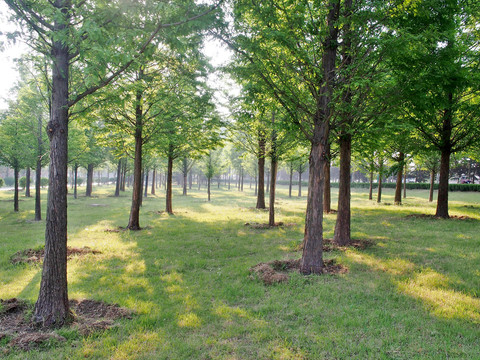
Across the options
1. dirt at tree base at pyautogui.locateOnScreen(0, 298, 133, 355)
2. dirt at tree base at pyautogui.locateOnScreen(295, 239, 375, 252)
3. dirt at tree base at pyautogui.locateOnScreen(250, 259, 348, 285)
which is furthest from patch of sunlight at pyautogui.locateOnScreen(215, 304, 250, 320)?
dirt at tree base at pyautogui.locateOnScreen(295, 239, 375, 252)

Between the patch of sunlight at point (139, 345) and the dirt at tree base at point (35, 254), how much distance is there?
5.18 meters

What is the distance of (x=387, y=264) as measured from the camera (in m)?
7.11

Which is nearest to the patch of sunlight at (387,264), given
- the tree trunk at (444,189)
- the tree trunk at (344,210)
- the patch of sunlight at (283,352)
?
the tree trunk at (344,210)

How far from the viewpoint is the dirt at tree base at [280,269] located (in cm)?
618

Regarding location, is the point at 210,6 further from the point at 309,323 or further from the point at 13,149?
the point at 13,149

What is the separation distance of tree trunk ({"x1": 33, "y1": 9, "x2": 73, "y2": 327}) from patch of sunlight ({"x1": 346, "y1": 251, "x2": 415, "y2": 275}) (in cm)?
641

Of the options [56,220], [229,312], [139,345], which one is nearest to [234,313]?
[229,312]

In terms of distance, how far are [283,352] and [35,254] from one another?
7896 mm

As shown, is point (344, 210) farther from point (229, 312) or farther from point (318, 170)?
point (229, 312)

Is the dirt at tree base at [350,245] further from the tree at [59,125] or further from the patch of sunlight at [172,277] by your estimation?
the tree at [59,125]

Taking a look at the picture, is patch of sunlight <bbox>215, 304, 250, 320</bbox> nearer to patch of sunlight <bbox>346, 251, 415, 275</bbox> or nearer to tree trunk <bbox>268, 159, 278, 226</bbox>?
patch of sunlight <bbox>346, 251, 415, 275</bbox>

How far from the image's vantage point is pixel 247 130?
13773 millimetres

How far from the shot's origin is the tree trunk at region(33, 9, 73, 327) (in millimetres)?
4367

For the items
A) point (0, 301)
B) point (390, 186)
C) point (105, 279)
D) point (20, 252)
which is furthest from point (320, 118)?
point (390, 186)
